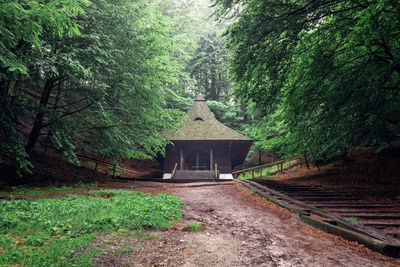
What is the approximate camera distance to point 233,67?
27.5ft

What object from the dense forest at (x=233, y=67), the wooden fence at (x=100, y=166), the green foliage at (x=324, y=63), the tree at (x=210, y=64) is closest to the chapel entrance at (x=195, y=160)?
the tree at (x=210, y=64)

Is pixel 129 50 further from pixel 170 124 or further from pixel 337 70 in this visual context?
pixel 337 70

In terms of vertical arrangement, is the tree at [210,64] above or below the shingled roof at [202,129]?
above

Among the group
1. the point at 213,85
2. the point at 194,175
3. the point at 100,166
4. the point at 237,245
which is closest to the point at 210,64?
the point at 213,85

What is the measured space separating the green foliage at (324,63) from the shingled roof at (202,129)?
444 inches

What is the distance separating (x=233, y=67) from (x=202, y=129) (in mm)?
13473

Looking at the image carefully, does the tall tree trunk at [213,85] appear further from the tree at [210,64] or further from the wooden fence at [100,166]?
the wooden fence at [100,166]

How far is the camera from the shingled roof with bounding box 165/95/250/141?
66.4 feet

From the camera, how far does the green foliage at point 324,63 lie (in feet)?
20.7

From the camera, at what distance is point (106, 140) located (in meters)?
10.3

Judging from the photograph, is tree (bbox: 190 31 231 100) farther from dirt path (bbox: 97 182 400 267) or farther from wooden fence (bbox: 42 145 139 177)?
dirt path (bbox: 97 182 400 267)

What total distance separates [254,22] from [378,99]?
14.6ft

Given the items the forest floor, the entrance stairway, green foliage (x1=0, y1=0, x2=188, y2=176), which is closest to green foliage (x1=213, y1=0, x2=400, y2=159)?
the forest floor

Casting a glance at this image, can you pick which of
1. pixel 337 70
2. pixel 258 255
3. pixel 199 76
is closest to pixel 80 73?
pixel 258 255
